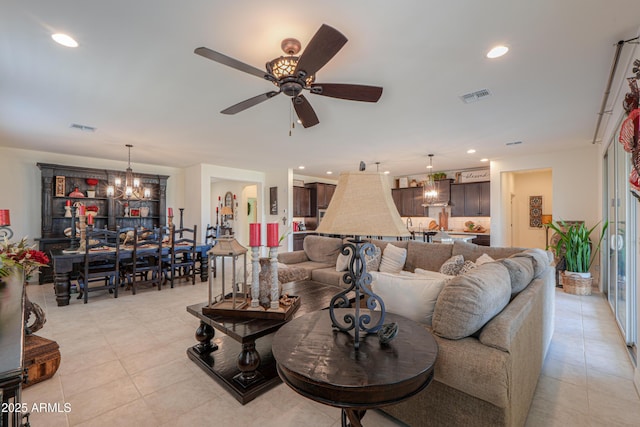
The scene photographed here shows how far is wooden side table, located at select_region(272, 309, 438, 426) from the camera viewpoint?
3.40 feet

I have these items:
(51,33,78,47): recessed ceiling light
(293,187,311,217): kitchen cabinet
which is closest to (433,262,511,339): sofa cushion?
(51,33,78,47): recessed ceiling light

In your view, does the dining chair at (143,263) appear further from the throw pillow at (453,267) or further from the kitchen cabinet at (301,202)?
the throw pillow at (453,267)

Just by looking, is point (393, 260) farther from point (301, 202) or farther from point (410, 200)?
point (410, 200)

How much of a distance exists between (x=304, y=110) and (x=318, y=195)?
6149mm

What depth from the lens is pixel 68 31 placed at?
190 centimetres

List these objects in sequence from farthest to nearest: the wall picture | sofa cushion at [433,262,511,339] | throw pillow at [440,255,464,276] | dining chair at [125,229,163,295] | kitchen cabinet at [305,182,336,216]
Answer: kitchen cabinet at [305,182,336,216] < the wall picture < dining chair at [125,229,163,295] < throw pillow at [440,255,464,276] < sofa cushion at [433,262,511,339]

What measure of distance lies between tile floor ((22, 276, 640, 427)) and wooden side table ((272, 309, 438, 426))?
0.76 m

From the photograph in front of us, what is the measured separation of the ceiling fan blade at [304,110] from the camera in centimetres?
228

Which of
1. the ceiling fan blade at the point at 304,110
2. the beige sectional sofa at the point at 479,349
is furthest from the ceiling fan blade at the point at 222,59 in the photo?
the beige sectional sofa at the point at 479,349

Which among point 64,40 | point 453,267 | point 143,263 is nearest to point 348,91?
point 64,40

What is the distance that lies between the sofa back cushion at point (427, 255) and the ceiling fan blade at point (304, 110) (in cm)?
228

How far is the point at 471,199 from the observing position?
24.3ft

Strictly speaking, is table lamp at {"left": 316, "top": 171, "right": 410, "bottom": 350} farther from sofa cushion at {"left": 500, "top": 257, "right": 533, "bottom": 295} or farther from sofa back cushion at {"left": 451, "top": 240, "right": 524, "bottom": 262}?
sofa back cushion at {"left": 451, "top": 240, "right": 524, "bottom": 262}

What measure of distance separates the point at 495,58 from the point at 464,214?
5.96 meters
